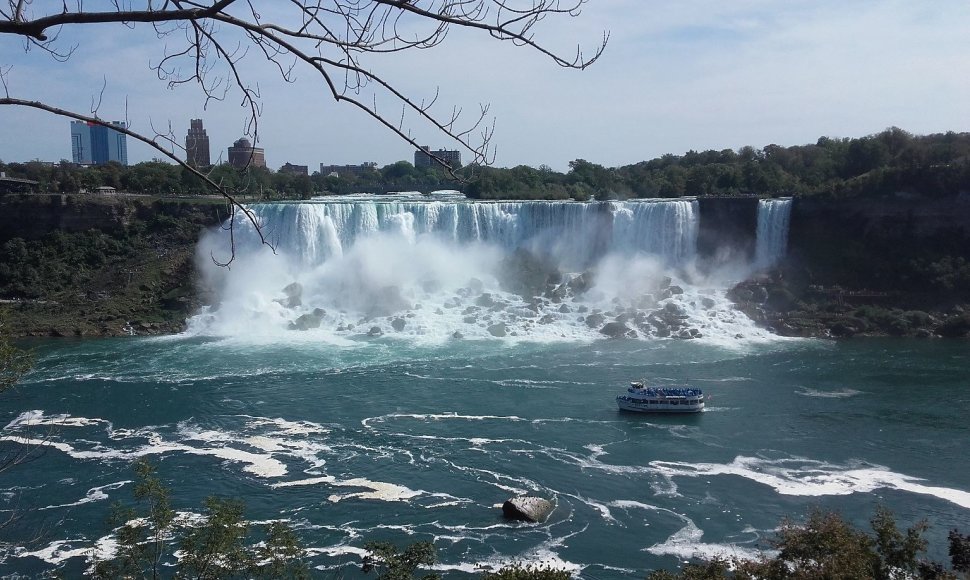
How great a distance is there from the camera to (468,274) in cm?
2639

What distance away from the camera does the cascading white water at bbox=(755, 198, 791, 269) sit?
88.3 feet

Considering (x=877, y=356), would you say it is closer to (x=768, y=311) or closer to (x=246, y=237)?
(x=768, y=311)

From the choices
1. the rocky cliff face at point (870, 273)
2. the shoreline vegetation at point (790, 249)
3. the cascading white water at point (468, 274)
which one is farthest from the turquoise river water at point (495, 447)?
the shoreline vegetation at point (790, 249)

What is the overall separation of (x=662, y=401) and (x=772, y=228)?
14951 millimetres

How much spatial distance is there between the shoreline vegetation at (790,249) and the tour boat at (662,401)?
8.84 meters

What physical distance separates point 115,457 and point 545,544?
692cm

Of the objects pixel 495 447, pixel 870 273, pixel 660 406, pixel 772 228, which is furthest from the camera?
pixel 772 228

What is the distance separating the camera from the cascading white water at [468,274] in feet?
74.7

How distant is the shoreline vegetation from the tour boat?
8.84m

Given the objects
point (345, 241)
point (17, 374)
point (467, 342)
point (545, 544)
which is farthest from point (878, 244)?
point (17, 374)

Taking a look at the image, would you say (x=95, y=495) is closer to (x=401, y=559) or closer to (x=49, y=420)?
(x=49, y=420)

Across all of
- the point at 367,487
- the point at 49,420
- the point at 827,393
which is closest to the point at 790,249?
the point at 827,393

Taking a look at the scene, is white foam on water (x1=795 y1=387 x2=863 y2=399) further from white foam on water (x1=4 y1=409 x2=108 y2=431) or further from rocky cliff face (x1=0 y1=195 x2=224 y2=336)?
rocky cliff face (x1=0 y1=195 x2=224 y2=336)

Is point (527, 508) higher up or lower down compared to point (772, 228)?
lower down
